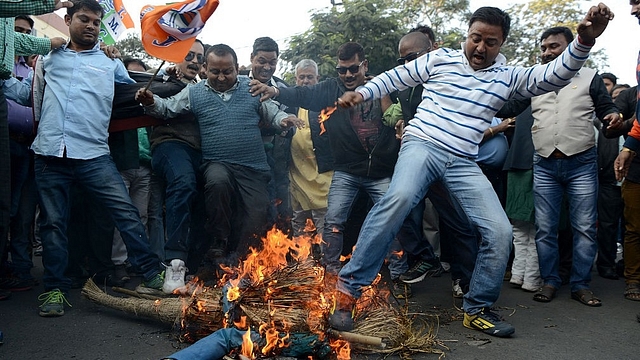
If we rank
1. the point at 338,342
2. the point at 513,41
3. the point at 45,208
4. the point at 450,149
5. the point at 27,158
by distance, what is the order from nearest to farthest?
the point at 338,342, the point at 450,149, the point at 45,208, the point at 27,158, the point at 513,41

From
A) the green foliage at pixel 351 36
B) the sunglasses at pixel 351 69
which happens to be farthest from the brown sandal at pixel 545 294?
the green foliage at pixel 351 36

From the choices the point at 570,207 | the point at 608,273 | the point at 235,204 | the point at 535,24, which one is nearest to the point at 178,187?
the point at 235,204

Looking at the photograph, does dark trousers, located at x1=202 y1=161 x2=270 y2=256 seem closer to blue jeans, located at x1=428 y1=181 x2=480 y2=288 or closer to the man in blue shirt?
the man in blue shirt

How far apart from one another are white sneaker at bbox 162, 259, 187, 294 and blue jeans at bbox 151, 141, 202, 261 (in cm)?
14

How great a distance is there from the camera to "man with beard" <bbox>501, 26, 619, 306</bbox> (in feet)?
16.4

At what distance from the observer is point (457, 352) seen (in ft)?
11.7

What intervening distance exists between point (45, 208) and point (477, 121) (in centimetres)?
352

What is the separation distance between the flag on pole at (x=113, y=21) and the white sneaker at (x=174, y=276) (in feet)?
12.1

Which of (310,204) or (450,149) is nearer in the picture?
(450,149)

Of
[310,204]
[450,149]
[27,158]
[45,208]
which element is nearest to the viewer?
[450,149]

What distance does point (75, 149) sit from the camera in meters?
4.61

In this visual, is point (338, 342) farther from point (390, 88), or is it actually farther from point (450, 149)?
point (390, 88)

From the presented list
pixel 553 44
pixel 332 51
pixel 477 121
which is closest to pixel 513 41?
pixel 332 51

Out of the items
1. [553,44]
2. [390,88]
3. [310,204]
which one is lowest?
[310,204]
